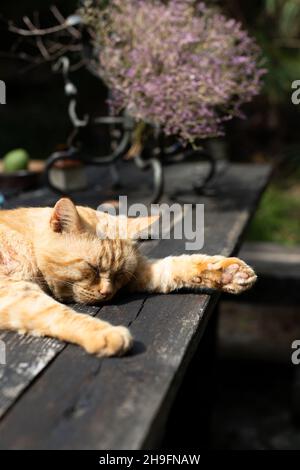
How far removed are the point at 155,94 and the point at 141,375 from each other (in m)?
1.43

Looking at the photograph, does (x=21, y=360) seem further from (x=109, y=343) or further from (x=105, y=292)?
(x=105, y=292)

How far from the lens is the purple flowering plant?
2346 millimetres

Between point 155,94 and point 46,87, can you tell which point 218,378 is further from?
point 46,87

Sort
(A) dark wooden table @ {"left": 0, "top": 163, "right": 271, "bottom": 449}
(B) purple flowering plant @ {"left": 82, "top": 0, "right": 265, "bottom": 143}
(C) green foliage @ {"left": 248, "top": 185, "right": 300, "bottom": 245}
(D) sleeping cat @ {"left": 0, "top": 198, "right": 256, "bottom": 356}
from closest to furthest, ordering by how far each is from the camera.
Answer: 1. (A) dark wooden table @ {"left": 0, "top": 163, "right": 271, "bottom": 449}
2. (D) sleeping cat @ {"left": 0, "top": 198, "right": 256, "bottom": 356}
3. (B) purple flowering plant @ {"left": 82, "top": 0, "right": 265, "bottom": 143}
4. (C) green foliage @ {"left": 248, "top": 185, "right": 300, "bottom": 245}

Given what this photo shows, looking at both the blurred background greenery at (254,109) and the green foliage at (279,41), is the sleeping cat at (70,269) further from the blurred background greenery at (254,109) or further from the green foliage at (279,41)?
the green foliage at (279,41)

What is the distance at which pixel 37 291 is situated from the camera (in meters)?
1.54

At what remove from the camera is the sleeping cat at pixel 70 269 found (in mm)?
1466

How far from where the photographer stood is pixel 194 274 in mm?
1719

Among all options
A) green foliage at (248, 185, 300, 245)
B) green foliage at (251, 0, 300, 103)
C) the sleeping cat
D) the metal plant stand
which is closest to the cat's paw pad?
the sleeping cat

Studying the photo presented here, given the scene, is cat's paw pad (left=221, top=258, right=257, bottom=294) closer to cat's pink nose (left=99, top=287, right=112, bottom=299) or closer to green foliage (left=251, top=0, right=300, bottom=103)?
cat's pink nose (left=99, top=287, right=112, bottom=299)

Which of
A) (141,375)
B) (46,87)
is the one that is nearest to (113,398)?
(141,375)

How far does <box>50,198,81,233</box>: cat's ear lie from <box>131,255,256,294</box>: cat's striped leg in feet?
0.90

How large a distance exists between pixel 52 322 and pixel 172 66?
1.35 meters

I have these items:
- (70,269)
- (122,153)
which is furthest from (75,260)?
(122,153)
